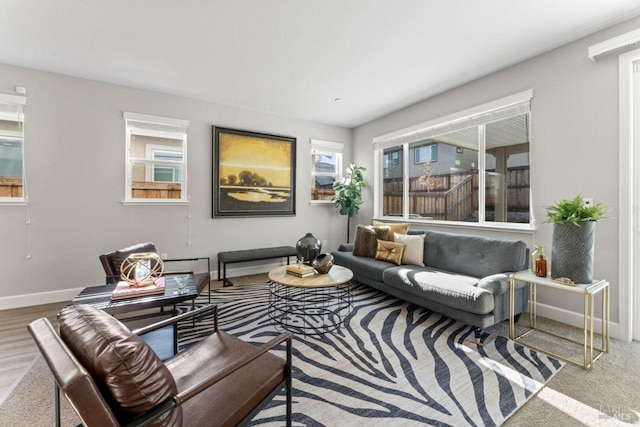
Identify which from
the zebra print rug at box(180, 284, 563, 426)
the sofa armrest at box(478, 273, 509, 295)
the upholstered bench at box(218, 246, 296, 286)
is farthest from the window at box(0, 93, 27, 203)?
the sofa armrest at box(478, 273, 509, 295)

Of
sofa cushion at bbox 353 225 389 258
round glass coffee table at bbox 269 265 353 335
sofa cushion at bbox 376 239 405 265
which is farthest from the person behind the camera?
sofa cushion at bbox 353 225 389 258

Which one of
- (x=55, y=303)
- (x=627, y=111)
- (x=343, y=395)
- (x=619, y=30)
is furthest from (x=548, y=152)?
(x=55, y=303)

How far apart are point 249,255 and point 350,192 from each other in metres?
2.14

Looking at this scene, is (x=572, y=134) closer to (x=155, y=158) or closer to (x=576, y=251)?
(x=576, y=251)

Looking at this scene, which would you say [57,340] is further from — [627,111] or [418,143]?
[418,143]

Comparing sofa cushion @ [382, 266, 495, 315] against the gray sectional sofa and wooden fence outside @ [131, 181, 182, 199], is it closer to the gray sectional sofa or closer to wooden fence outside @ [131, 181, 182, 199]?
the gray sectional sofa

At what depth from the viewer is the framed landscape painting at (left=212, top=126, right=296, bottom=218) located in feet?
14.9

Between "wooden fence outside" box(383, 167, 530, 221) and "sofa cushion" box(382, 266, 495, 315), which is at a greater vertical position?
"wooden fence outside" box(383, 167, 530, 221)

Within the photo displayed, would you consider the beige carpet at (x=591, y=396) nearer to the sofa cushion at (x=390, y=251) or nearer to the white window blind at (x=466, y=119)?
the sofa cushion at (x=390, y=251)

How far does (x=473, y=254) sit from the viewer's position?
3305 mm

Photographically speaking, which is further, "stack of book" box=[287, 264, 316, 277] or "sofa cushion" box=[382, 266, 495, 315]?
"stack of book" box=[287, 264, 316, 277]

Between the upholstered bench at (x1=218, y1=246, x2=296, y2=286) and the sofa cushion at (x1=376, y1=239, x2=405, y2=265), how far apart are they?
157 cm

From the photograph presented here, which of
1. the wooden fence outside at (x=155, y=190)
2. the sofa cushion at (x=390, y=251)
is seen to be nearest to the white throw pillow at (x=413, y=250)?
the sofa cushion at (x=390, y=251)

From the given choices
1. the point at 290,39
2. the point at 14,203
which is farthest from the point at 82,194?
the point at 290,39
